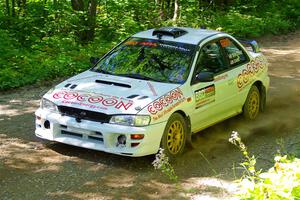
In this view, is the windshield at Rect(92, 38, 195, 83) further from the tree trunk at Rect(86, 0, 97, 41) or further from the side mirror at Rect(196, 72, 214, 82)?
the tree trunk at Rect(86, 0, 97, 41)

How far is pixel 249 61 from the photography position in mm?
9047

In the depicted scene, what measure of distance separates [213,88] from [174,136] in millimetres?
1225

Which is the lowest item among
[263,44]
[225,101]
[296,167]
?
[263,44]

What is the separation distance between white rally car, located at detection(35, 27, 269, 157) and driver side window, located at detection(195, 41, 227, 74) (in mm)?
16

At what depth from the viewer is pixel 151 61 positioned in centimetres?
781

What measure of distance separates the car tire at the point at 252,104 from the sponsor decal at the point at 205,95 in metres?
1.37

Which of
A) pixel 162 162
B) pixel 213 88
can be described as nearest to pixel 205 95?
pixel 213 88

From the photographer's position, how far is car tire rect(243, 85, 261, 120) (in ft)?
30.0

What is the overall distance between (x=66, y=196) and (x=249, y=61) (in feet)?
14.8

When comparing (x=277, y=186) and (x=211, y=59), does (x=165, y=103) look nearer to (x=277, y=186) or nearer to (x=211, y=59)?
(x=211, y=59)

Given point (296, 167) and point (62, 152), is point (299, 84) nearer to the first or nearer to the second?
point (62, 152)

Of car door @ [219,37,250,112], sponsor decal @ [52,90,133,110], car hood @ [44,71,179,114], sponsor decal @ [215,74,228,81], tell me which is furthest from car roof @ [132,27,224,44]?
sponsor decal @ [52,90,133,110]

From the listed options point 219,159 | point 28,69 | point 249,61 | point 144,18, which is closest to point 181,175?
point 219,159

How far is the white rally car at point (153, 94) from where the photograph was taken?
262 inches
